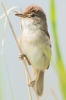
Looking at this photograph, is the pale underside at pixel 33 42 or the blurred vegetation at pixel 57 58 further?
the pale underside at pixel 33 42

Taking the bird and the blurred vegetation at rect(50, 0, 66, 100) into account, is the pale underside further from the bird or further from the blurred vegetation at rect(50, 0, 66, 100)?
the blurred vegetation at rect(50, 0, 66, 100)

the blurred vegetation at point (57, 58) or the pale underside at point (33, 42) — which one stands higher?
the blurred vegetation at point (57, 58)

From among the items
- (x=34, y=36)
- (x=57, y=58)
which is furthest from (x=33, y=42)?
(x=57, y=58)

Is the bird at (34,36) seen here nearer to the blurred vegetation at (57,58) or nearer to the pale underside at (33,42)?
the pale underside at (33,42)

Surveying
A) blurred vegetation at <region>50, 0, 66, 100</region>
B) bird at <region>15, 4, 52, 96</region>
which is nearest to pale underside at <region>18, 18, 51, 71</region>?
bird at <region>15, 4, 52, 96</region>

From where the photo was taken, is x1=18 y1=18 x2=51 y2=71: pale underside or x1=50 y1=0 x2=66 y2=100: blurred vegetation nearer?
x1=50 y1=0 x2=66 y2=100: blurred vegetation

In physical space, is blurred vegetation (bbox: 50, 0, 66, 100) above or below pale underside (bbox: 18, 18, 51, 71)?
above

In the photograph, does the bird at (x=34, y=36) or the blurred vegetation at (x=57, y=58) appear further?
the bird at (x=34, y=36)

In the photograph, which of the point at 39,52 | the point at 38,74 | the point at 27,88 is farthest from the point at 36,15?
the point at 27,88

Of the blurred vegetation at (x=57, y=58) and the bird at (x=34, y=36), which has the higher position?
the blurred vegetation at (x=57, y=58)

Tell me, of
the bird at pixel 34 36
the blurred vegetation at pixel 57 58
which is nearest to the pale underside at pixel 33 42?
the bird at pixel 34 36

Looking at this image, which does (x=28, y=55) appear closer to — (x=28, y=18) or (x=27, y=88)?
(x=28, y=18)
